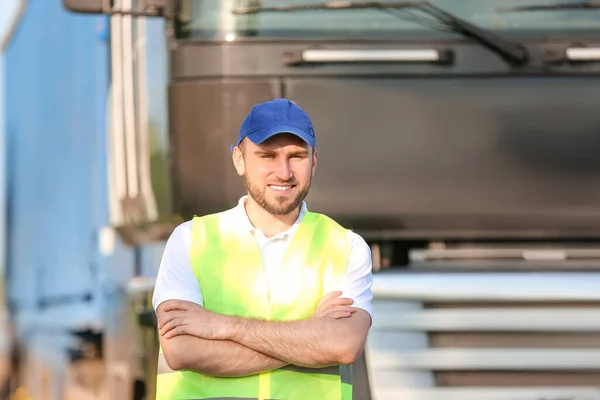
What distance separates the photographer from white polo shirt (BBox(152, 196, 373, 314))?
2.19 meters

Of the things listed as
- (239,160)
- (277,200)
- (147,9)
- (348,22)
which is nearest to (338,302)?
(277,200)

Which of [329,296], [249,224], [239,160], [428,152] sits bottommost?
[329,296]

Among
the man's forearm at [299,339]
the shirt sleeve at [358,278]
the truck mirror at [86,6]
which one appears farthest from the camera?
the truck mirror at [86,6]

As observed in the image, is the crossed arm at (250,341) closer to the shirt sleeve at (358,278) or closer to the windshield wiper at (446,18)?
the shirt sleeve at (358,278)

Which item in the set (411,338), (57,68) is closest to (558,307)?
(411,338)

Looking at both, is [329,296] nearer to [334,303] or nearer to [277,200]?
[334,303]

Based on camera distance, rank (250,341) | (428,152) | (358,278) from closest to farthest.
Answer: (250,341), (358,278), (428,152)

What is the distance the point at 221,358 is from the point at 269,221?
0.91 ft

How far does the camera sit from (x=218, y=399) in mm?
2121

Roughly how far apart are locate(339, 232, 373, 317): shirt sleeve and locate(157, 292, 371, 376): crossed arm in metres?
0.05

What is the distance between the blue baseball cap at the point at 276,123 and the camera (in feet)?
7.05

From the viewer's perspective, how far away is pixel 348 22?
3.16 m

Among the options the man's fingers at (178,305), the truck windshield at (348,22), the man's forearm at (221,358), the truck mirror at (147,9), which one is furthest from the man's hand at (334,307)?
the truck mirror at (147,9)

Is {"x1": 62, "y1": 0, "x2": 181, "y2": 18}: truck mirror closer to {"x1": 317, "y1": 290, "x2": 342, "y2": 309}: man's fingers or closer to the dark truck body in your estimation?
the dark truck body
